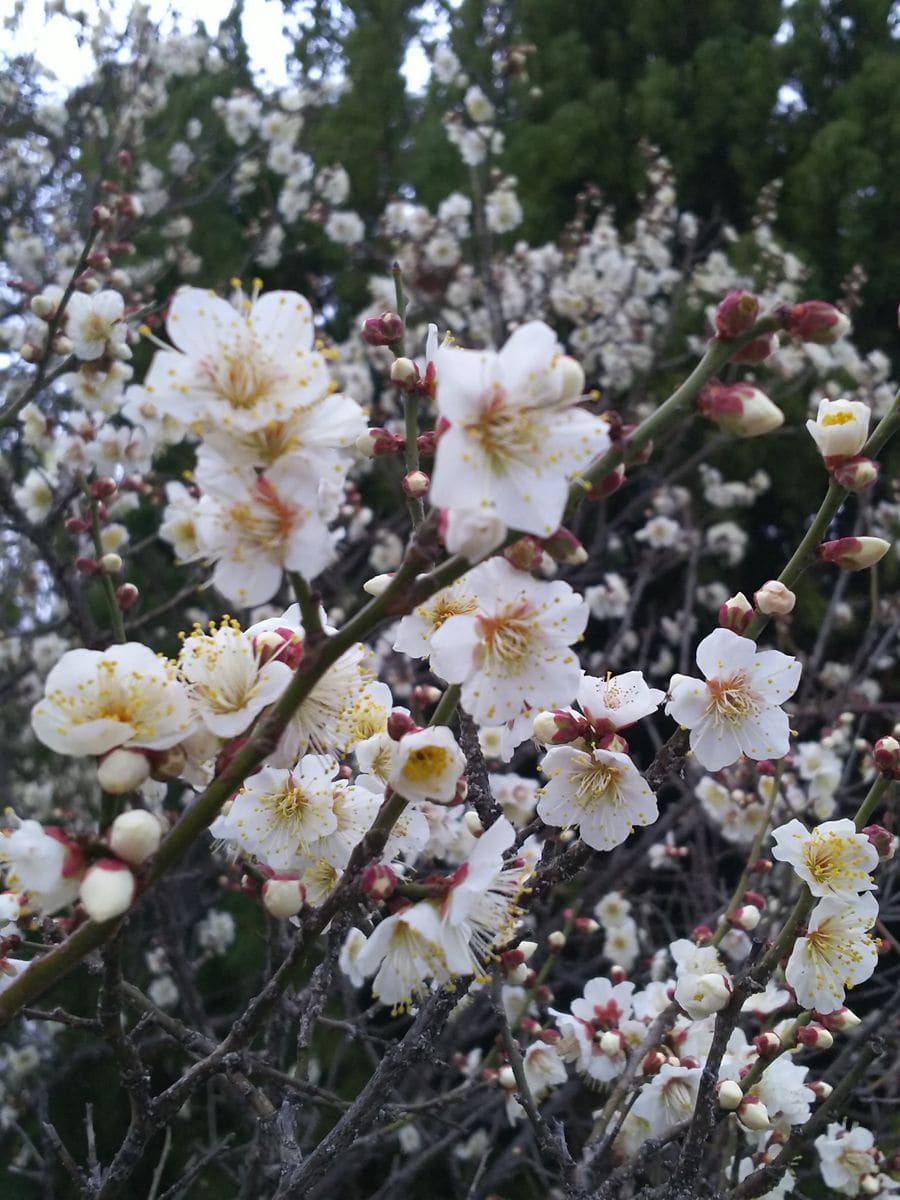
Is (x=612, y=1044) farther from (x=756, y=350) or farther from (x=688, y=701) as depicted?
(x=756, y=350)

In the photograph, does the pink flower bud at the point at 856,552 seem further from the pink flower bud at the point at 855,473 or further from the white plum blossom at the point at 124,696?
the white plum blossom at the point at 124,696

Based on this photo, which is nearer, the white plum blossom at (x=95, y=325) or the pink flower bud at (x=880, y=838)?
the pink flower bud at (x=880, y=838)

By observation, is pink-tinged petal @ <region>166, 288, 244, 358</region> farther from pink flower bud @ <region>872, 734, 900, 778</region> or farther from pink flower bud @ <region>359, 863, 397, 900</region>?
pink flower bud @ <region>872, 734, 900, 778</region>

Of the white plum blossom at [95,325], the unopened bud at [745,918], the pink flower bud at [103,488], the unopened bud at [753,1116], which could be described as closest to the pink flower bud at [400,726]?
the unopened bud at [753,1116]

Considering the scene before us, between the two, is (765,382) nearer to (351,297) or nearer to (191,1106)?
(351,297)

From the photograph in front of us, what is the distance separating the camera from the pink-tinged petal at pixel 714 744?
4.27 ft

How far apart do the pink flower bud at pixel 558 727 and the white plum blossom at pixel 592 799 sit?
0.8 inches

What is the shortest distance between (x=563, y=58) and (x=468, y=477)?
6.04 m

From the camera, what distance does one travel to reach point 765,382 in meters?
5.74

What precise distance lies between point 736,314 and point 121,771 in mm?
737

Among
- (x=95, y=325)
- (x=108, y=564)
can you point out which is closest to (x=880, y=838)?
(x=108, y=564)

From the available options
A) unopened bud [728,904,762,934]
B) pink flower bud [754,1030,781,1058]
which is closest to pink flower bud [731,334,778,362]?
pink flower bud [754,1030,781,1058]

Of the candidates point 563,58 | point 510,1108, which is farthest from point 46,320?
point 563,58

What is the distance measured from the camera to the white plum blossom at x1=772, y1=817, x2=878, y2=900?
53.8 inches
